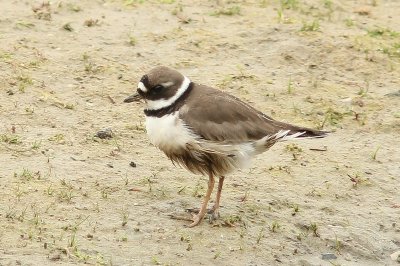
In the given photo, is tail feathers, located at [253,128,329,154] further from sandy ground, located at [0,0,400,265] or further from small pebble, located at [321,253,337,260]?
small pebble, located at [321,253,337,260]

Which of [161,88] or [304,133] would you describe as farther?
[304,133]

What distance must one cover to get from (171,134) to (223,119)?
44 cm

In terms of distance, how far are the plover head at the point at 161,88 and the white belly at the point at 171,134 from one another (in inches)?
6.4

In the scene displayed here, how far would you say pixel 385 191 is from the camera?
829cm

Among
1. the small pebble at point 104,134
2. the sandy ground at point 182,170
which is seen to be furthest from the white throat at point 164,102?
the small pebble at point 104,134

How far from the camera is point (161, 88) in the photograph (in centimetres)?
718

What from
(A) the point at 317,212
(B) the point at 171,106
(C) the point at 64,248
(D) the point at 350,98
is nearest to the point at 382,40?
(D) the point at 350,98

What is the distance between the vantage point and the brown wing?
705 cm

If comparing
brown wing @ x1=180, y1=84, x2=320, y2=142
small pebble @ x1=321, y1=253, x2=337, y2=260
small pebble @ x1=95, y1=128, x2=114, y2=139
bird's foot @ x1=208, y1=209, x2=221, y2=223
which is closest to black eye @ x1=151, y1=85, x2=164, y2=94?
brown wing @ x1=180, y1=84, x2=320, y2=142

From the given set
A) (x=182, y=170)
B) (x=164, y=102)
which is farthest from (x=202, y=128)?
(x=182, y=170)

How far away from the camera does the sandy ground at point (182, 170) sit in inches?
276

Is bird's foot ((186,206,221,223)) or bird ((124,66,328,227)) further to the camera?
bird's foot ((186,206,221,223))

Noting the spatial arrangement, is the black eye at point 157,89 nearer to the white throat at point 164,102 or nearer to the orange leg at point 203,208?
the white throat at point 164,102

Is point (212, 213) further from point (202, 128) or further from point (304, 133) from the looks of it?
point (304, 133)
